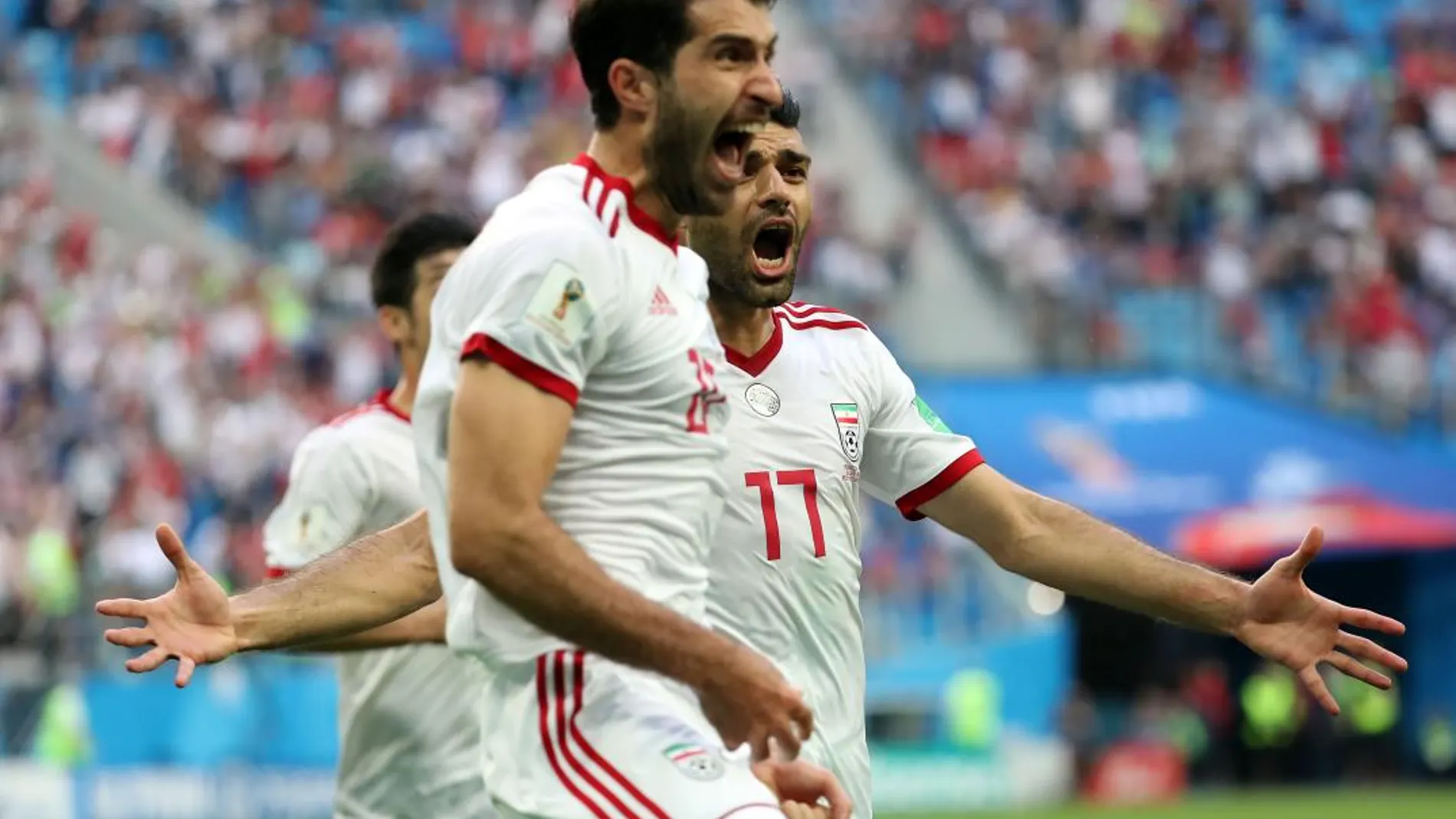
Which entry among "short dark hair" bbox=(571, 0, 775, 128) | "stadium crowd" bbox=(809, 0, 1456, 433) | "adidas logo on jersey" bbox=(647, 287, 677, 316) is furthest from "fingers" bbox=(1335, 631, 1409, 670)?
"stadium crowd" bbox=(809, 0, 1456, 433)

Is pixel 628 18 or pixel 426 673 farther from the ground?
pixel 628 18

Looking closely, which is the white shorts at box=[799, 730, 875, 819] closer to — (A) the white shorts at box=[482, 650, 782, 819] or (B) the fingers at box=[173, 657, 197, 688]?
(A) the white shorts at box=[482, 650, 782, 819]

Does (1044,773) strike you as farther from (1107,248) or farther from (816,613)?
(816,613)

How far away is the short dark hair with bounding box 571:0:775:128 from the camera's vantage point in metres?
4.79

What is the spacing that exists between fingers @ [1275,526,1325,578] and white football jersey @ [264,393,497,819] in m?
2.69

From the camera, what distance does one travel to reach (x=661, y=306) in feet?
16.0

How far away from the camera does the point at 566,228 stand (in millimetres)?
4723

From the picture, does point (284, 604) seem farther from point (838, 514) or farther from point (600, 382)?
point (838, 514)

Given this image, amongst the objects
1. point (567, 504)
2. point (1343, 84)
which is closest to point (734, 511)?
point (567, 504)

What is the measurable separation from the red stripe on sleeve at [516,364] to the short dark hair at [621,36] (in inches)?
25.6

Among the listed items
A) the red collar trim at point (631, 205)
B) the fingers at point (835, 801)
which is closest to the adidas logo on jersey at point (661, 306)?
the red collar trim at point (631, 205)

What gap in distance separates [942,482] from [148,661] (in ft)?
7.94

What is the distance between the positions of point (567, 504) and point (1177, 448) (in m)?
→ 23.0

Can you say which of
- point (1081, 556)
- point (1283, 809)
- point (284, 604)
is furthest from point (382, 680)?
point (1283, 809)
